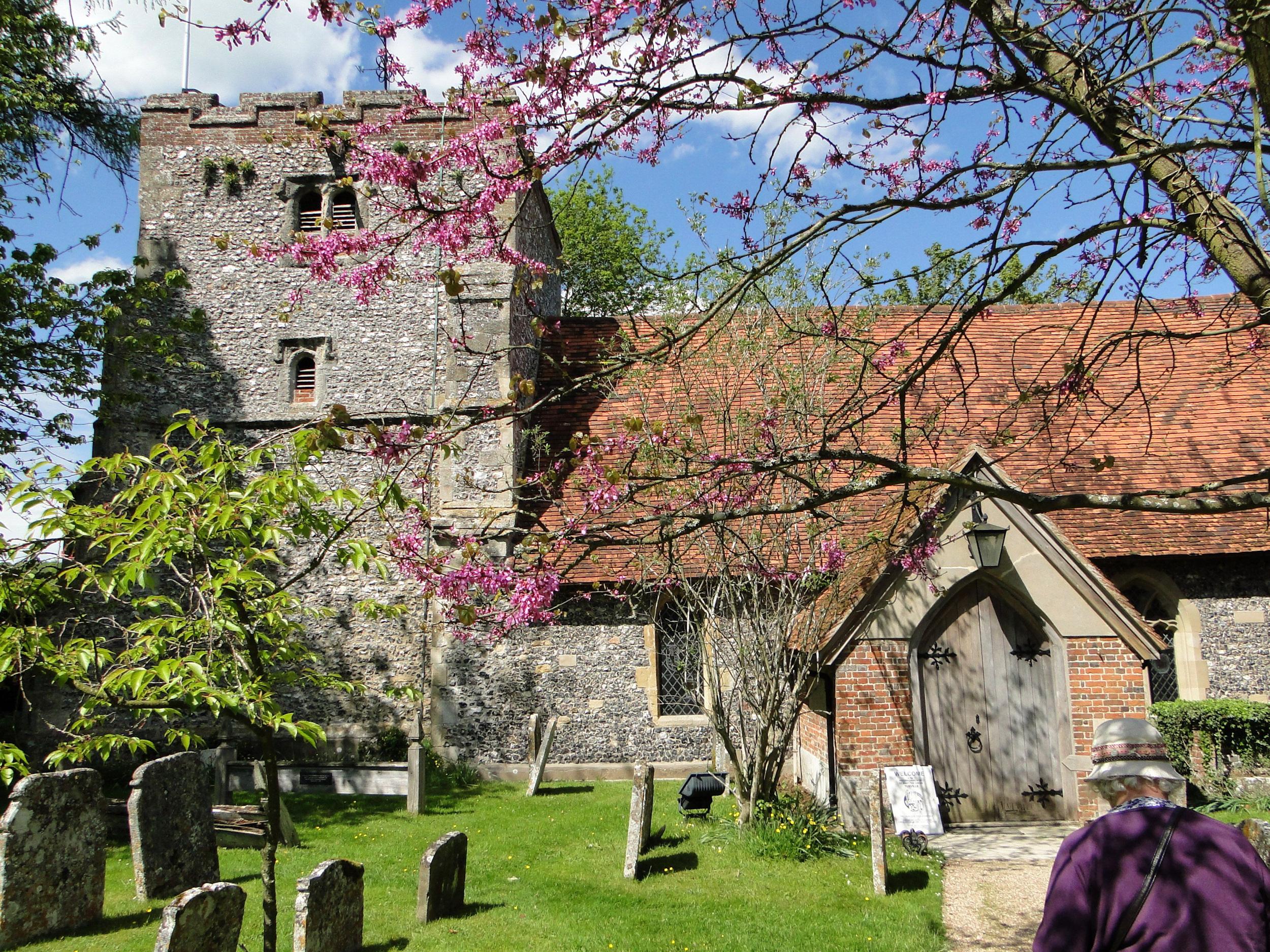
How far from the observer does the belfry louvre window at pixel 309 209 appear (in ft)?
50.2

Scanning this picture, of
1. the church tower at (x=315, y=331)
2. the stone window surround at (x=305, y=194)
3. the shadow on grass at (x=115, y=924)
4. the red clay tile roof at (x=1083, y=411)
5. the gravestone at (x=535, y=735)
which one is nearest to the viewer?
the shadow on grass at (x=115, y=924)

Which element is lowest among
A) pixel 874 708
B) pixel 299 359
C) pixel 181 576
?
pixel 874 708

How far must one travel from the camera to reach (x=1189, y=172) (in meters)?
4.41

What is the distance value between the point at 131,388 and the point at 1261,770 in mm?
16454

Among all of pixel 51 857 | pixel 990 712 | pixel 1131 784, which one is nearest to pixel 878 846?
pixel 990 712

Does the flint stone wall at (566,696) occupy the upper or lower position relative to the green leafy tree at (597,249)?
lower

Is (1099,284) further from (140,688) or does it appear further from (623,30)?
(140,688)

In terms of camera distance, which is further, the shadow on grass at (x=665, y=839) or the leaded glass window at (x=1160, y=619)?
the leaded glass window at (x=1160, y=619)

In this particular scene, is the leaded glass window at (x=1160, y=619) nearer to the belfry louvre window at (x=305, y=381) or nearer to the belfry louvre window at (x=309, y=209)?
the belfry louvre window at (x=305, y=381)

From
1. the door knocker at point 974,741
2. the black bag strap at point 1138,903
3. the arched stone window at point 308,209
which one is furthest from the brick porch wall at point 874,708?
the arched stone window at point 308,209

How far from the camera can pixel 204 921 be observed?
4938mm

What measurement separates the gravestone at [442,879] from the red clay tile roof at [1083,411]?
4.97m

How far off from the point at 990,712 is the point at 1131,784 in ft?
23.7

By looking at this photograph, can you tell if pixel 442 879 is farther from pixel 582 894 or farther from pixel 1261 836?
pixel 1261 836
